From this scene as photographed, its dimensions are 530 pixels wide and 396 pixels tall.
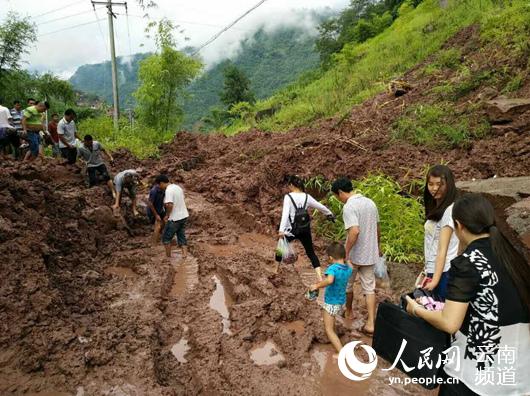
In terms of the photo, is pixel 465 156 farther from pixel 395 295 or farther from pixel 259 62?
pixel 259 62

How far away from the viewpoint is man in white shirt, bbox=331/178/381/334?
4.32m

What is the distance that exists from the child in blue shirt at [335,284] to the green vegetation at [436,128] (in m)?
6.10

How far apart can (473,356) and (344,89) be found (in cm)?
1756

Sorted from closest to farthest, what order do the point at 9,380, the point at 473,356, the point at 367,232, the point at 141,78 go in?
the point at 473,356, the point at 9,380, the point at 367,232, the point at 141,78

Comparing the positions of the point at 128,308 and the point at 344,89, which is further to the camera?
the point at 344,89

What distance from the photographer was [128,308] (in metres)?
5.06

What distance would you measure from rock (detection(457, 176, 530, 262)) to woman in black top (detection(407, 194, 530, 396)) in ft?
7.33

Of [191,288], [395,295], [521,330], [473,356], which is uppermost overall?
[521,330]

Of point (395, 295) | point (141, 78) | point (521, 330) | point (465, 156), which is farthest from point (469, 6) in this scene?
point (521, 330)

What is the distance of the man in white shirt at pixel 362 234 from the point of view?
4.32 metres

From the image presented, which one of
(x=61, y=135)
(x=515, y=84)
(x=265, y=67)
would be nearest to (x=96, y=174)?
(x=61, y=135)

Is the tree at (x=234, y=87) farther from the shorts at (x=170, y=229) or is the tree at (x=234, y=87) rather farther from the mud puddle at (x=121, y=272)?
the mud puddle at (x=121, y=272)

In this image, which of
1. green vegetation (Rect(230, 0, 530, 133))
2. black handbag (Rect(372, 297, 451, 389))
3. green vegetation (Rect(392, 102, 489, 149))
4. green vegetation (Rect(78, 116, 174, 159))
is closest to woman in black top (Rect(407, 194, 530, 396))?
black handbag (Rect(372, 297, 451, 389))

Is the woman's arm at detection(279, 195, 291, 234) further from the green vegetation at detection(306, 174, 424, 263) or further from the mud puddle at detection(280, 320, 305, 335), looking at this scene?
the green vegetation at detection(306, 174, 424, 263)
